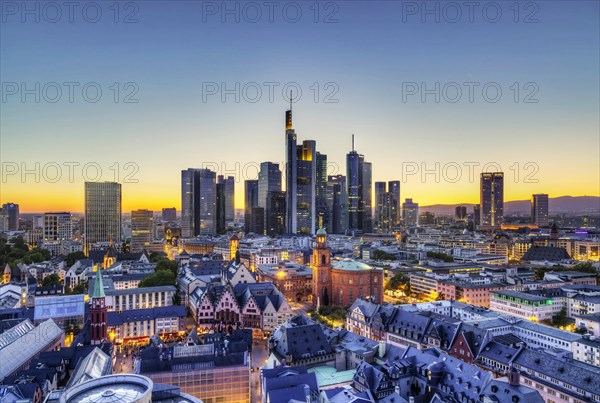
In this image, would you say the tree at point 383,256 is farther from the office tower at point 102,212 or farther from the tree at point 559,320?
the office tower at point 102,212

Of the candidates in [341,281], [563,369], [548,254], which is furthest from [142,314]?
[548,254]

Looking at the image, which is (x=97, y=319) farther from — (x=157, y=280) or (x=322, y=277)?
(x=322, y=277)

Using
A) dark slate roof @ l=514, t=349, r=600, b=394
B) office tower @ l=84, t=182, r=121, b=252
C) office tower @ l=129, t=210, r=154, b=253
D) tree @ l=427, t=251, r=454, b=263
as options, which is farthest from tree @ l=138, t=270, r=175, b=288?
office tower @ l=129, t=210, r=154, b=253

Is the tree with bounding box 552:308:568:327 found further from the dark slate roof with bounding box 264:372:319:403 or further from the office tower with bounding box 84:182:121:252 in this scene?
the office tower with bounding box 84:182:121:252

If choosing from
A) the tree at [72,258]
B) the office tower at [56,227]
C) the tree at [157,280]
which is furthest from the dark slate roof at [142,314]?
the office tower at [56,227]

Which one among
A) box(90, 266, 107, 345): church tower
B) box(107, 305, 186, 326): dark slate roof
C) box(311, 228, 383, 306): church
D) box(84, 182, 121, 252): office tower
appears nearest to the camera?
box(90, 266, 107, 345): church tower

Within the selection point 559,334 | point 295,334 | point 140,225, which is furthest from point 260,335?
point 140,225

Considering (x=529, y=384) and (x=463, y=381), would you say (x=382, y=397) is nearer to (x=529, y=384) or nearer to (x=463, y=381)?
(x=463, y=381)
